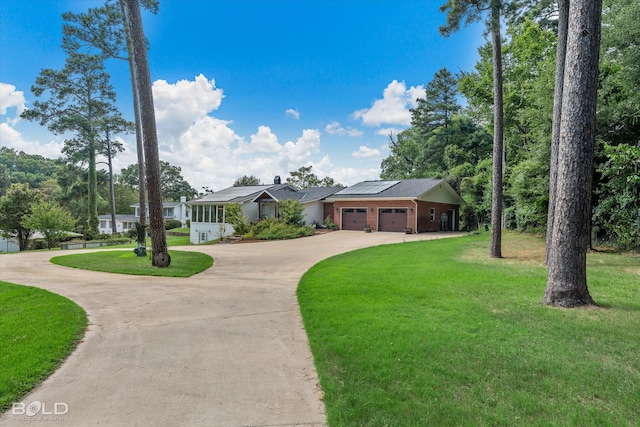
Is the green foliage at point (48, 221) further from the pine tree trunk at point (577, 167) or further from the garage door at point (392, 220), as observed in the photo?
the pine tree trunk at point (577, 167)

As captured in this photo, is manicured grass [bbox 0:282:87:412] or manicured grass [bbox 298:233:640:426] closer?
manicured grass [bbox 298:233:640:426]

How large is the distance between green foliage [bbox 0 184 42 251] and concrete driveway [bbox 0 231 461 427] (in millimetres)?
21273

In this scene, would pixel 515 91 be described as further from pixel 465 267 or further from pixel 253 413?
pixel 253 413

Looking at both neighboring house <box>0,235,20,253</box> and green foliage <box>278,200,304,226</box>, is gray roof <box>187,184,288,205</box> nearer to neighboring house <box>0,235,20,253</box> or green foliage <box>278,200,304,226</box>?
green foliage <box>278,200,304,226</box>

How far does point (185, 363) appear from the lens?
336 centimetres

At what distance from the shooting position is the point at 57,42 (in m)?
16.3

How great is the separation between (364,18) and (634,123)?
39.3 ft

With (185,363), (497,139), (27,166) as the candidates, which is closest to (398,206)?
(497,139)

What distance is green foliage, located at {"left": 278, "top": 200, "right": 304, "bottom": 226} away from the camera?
70.7ft

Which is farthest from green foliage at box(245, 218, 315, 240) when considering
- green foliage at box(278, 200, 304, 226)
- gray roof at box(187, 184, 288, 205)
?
gray roof at box(187, 184, 288, 205)

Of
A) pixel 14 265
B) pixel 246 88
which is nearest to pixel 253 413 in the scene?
pixel 14 265

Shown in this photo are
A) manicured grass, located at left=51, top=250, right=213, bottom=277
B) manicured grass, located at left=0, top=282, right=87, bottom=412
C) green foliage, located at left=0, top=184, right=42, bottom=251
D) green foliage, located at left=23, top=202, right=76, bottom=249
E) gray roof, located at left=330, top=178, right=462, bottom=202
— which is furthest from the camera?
gray roof, located at left=330, top=178, right=462, bottom=202

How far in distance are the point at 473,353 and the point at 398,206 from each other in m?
19.3

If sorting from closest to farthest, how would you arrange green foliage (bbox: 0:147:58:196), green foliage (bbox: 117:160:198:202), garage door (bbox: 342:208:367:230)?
garage door (bbox: 342:208:367:230) → green foliage (bbox: 0:147:58:196) → green foliage (bbox: 117:160:198:202)
